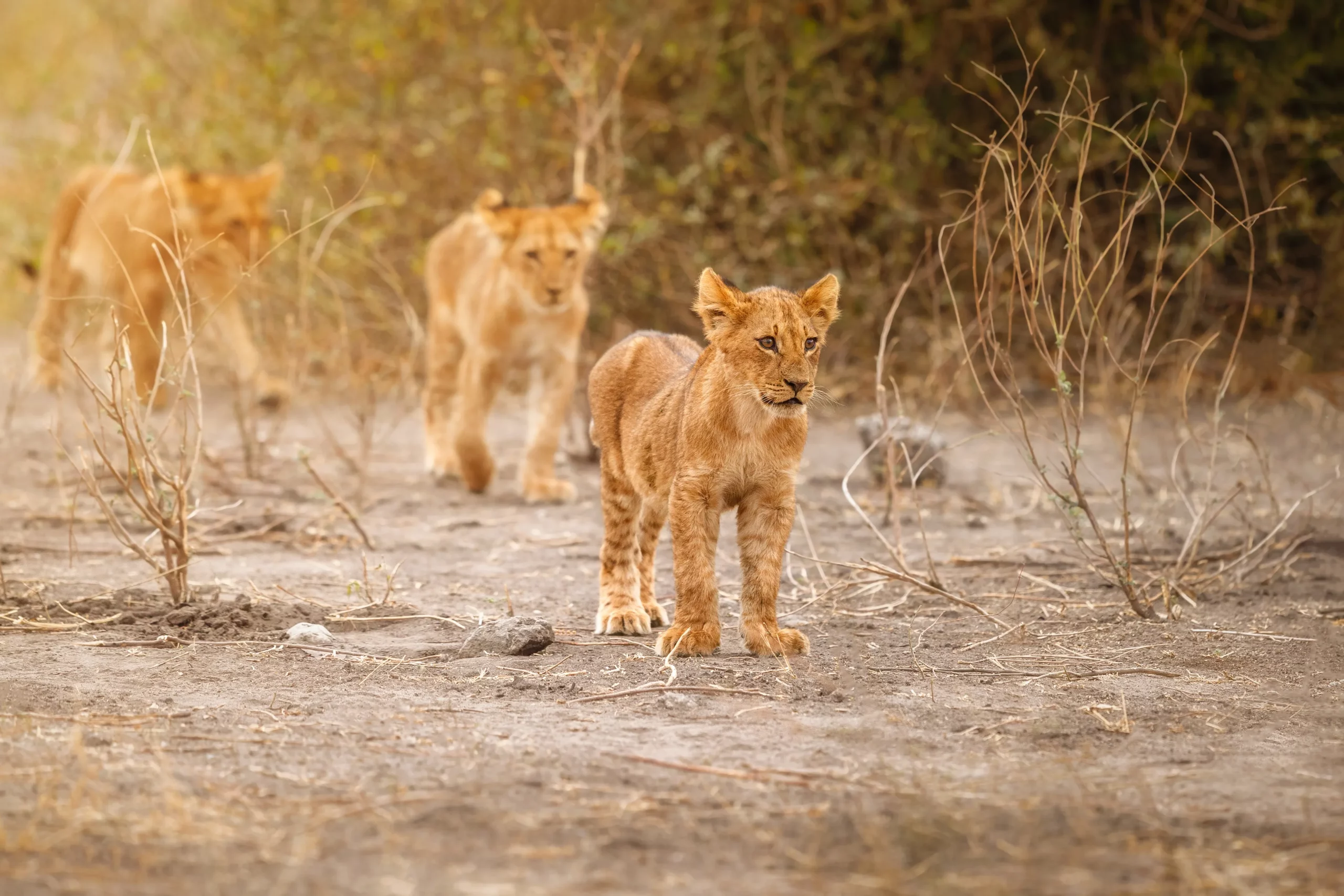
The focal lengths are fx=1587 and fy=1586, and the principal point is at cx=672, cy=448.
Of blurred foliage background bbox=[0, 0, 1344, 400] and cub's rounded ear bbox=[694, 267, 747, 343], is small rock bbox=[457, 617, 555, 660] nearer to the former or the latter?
cub's rounded ear bbox=[694, 267, 747, 343]

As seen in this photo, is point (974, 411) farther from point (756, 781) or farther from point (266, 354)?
point (756, 781)

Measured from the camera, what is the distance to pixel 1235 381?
955cm

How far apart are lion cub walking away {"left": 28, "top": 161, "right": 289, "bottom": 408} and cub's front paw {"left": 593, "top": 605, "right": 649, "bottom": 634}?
158 inches

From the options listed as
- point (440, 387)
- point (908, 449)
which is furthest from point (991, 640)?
point (440, 387)

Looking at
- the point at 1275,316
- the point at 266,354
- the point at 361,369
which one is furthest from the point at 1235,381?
the point at 266,354

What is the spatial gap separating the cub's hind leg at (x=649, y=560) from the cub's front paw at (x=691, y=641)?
47cm

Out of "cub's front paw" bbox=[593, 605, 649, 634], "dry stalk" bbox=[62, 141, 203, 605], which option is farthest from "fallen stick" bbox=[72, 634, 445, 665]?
"cub's front paw" bbox=[593, 605, 649, 634]

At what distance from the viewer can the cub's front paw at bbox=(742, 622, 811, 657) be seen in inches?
163

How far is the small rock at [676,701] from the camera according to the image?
367 cm

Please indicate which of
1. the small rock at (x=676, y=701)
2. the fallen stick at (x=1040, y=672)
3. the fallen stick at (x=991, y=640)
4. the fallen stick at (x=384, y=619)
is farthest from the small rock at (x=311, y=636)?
the fallen stick at (x=991, y=640)

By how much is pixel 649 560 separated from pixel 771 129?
5.81 meters

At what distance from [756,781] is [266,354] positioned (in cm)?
709

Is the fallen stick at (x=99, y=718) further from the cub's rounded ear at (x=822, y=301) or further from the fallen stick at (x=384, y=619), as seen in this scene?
the cub's rounded ear at (x=822, y=301)

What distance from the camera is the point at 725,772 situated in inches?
123
